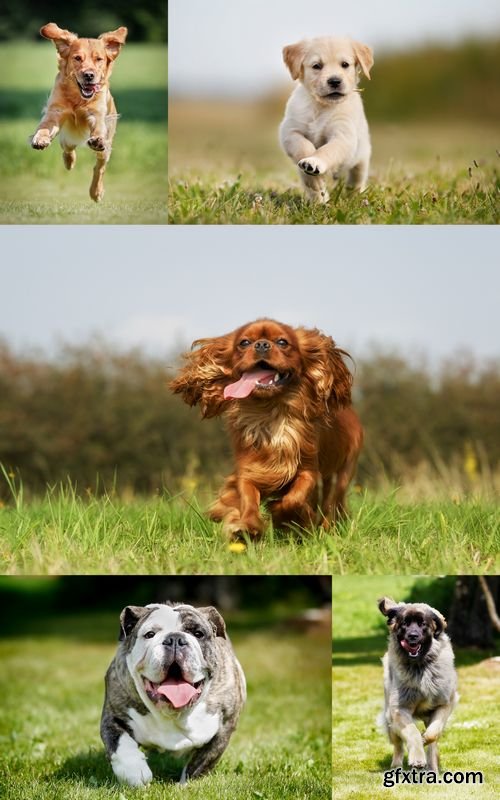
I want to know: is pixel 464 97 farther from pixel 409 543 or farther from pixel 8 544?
pixel 8 544

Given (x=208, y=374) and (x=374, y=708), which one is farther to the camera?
(x=208, y=374)

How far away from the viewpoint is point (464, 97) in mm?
8398

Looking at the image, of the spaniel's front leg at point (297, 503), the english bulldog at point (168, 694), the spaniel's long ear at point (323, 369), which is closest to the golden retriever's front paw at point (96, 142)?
the spaniel's long ear at point (323, 369)

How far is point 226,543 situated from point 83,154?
2902mm

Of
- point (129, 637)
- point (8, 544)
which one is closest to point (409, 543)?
point (129, 637)

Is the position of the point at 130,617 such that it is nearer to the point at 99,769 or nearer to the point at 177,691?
the point at 177,691

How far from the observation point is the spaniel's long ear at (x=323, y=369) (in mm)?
5547

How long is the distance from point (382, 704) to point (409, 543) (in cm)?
71

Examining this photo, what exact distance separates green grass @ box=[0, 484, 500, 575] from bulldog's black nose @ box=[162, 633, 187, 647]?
528mm

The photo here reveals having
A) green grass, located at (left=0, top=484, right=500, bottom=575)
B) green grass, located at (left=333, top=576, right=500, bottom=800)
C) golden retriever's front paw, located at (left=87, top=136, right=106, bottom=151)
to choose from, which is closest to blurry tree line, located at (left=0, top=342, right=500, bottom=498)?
green grass, located at (left=0, top=484, right=500, bottom=575)

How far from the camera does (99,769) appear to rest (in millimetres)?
5105

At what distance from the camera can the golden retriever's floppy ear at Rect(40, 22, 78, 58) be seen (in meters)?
6.01

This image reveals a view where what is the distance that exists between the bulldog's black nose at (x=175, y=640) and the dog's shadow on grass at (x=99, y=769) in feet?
1.68

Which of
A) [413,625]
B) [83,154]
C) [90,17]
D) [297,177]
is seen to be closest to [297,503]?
[413,625]
